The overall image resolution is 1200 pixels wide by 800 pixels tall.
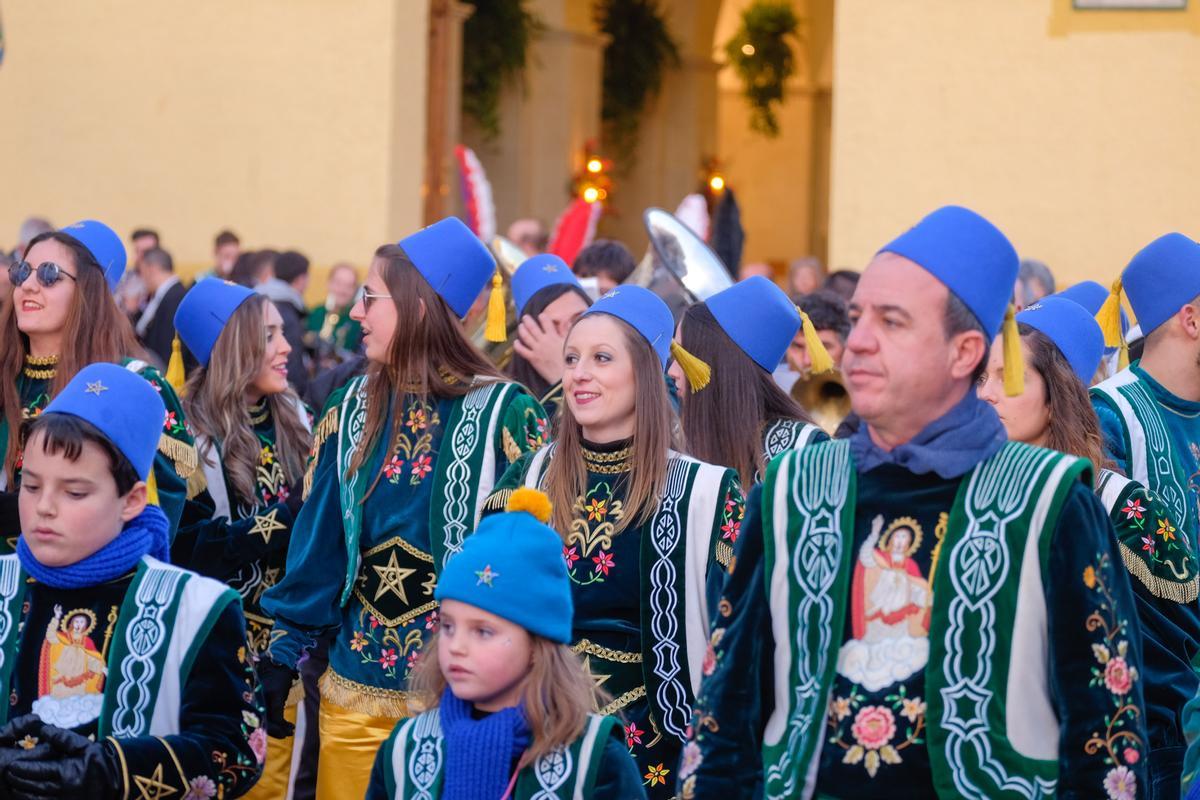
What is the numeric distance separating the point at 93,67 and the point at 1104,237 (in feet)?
29.4

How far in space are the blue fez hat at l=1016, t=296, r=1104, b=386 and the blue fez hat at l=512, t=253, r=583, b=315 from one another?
7.12 ft

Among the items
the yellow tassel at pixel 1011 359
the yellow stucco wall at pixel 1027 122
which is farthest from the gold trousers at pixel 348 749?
the yellow stucco wall at pixel 1027 122

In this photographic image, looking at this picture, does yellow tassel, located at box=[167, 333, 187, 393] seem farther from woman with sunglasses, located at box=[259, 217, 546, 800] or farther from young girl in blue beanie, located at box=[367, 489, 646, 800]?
young girl in blue beanie, located at box=[367, 489, 646, 800]

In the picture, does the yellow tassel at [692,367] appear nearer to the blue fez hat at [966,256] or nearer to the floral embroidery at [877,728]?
the blue fez hat at [966,256]

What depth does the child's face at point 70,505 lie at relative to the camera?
11.8ft

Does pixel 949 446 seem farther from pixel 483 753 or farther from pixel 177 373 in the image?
pixel 177 373

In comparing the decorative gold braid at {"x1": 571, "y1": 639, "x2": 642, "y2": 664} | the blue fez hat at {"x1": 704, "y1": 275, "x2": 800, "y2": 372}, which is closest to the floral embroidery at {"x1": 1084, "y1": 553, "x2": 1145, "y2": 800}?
the decorative gold braid at {"x1": 571, "y1": 639, "x2": 642, "y2": 664}

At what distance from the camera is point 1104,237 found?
1386 centimetres

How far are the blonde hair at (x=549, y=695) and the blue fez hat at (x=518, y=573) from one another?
0.14 ft

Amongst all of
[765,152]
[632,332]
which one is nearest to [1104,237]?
[632,332]

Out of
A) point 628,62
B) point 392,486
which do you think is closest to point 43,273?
point 392,486

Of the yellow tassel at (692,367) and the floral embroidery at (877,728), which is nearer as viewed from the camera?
the floral embroidery at (877,728)

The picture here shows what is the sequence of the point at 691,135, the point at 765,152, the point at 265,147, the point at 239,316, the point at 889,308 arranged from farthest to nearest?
the point at 765,152 → the point at 691,135 → the point at 265,147 → the point at 239,316 → the point at 889,308

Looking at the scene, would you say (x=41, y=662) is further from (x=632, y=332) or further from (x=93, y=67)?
(x=93, y=67)
